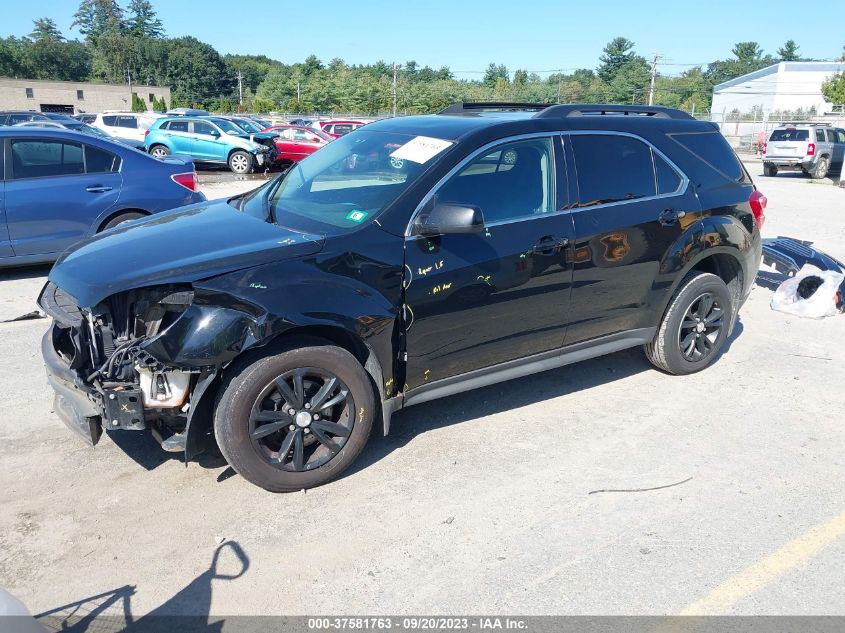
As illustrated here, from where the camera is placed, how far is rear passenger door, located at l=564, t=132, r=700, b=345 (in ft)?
14.4

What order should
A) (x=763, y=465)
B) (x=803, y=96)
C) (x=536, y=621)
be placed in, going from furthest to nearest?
(x=803, y=96), (x=763, y=465), (x=536, y=621)

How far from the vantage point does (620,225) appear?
4516 mm

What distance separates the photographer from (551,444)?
13.9 feet

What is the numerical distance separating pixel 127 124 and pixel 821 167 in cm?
2518

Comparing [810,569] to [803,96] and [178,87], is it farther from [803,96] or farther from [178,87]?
[178,87]

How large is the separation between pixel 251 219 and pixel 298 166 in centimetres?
Answer: 99

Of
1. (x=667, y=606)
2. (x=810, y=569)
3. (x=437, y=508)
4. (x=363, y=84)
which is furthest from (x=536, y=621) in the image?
(x=363, y=84)

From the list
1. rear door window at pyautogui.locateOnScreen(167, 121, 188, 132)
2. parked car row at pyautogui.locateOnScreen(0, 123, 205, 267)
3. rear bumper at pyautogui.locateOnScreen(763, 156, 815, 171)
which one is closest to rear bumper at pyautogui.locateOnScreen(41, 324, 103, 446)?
parked car row at pyautogui.locateOnScreen(0, 123, 205, 267)

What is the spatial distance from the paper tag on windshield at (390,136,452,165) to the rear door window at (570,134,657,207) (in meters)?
0.92

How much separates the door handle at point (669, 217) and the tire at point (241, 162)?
18.5 meters

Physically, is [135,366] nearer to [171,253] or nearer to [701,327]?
[171,253]

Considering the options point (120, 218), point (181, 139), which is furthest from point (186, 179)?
point (181, 139)

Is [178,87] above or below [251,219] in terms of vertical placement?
above

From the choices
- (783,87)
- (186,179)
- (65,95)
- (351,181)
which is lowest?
(186,179)
